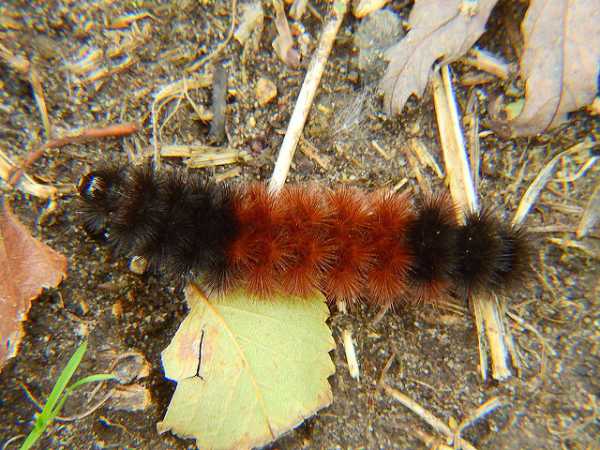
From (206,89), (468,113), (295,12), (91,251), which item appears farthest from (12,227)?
(468,113)

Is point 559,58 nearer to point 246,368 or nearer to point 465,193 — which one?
point 465,193

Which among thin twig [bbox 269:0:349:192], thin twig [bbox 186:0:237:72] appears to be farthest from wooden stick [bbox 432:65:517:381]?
thin twig [bbox 186:0:237:72]

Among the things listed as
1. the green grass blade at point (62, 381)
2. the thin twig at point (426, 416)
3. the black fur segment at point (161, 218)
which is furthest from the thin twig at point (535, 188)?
the green grass blade at point (62, 381)

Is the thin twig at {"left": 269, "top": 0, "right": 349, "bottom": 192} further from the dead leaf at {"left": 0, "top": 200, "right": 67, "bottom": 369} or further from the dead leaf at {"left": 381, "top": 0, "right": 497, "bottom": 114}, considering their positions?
the dead leaf at {"left": 0, "top": 200, "right": 67, "bottom": 369}

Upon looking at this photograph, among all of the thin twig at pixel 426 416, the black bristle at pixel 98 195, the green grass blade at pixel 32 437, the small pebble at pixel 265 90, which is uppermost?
the small pebble at pixel 265 90

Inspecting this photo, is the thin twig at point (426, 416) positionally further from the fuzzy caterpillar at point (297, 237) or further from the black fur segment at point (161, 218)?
the black fur segment at point (161, 218)

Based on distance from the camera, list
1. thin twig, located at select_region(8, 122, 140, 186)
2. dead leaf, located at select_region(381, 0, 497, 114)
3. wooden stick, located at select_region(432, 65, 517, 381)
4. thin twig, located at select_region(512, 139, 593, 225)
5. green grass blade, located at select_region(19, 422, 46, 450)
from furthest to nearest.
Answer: thin twig, located at select_region(512, 139, 593, 225)
wooden stick, located at select_region(432, 65, 517, 381)
dead leaf, located at select_region(381, 0, 497, 114)
thin twig, located at select_region(8, 122, 140, 186)
green grass blade, located at select_region(19, 422, 46, 450)

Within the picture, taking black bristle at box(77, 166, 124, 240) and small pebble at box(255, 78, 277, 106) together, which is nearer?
black bristle at box(77, 166, 124, 240)

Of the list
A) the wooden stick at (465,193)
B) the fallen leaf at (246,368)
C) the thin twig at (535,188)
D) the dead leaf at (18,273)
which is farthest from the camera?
the thin twig at (535,188)
